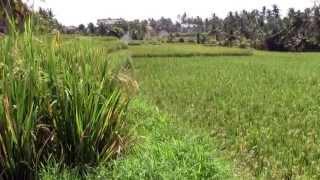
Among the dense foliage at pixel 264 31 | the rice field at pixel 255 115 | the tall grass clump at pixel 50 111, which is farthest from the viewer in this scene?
the dense foliage at pixel 264 31

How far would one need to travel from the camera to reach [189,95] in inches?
501

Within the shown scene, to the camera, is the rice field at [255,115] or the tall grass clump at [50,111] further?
the rice field at [255,115]

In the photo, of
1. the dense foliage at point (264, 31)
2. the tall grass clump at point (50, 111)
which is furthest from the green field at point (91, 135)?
the dense foliage at point (264, 31)

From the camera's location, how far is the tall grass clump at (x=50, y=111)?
13.1 ft

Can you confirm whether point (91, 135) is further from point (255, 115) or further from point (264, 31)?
point (264, 31)

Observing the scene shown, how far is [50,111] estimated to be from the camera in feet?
13.8

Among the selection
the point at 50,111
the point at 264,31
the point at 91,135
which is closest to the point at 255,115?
the point at 91,135

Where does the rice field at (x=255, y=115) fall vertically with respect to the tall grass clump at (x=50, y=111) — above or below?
below

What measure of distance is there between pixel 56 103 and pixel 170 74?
15.1 meters

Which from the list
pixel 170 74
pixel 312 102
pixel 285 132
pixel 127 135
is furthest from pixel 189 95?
pixel 127 135

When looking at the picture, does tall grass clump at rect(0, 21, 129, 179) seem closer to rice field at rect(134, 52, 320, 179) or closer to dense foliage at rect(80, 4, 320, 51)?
rice field at rect(134, 52, 320, 179)

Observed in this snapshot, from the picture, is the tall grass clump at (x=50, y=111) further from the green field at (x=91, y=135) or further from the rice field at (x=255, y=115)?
the rice field at (x=255, y=115)

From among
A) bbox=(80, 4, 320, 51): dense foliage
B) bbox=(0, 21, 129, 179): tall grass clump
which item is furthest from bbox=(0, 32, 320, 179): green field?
bbox=(80, 4, 320, 51): dense foliage

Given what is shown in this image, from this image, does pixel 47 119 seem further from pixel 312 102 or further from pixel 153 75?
pixel 153 75
